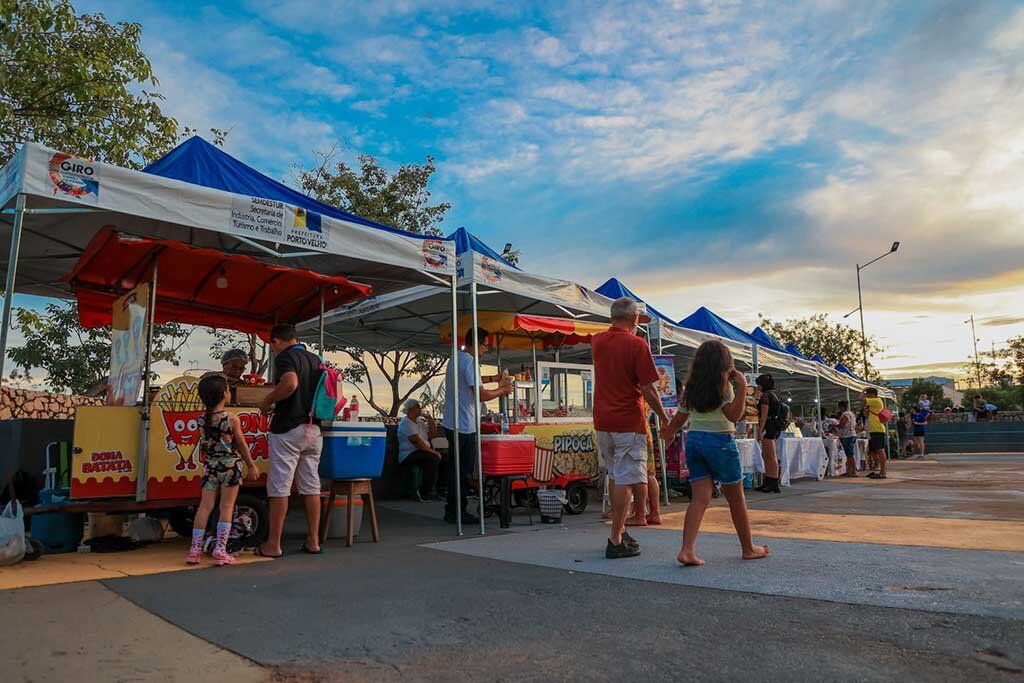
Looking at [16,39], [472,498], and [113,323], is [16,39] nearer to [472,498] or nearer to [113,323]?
[113,323]

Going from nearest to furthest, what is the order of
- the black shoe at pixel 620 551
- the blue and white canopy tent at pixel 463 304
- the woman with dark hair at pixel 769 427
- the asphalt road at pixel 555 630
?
1. the asphalt road at pixel 555 630
2. the black shoe at pixel 620 551
3. the blue and white canopy tent at pixel 463 304
4. the woman with dark hair at pixel 769 427

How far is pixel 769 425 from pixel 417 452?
6050 mm

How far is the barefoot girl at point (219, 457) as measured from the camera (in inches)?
205

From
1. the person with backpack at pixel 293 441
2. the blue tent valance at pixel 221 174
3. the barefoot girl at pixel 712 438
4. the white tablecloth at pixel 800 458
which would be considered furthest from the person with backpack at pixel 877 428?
the person with backpack at pixel 293 441

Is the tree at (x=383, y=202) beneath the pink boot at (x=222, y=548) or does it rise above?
above

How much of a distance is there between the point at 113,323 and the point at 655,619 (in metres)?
6.00

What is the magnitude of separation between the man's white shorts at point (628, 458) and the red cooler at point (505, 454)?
209 centimetres

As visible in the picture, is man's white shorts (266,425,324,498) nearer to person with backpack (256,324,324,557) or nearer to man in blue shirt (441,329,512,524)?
person with backpack (256,324,324,557)

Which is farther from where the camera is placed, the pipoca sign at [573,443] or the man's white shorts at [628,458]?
the pipoca sign at [573,443]

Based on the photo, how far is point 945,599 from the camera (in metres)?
3.52

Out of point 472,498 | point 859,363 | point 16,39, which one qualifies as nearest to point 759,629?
point 472,498

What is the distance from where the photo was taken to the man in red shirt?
512 centimetres

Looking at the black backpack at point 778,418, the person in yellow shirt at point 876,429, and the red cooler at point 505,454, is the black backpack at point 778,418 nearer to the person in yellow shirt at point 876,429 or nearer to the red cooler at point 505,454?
the person in yellow shirt at point 876,429

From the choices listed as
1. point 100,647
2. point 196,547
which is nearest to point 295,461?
point 196,547
